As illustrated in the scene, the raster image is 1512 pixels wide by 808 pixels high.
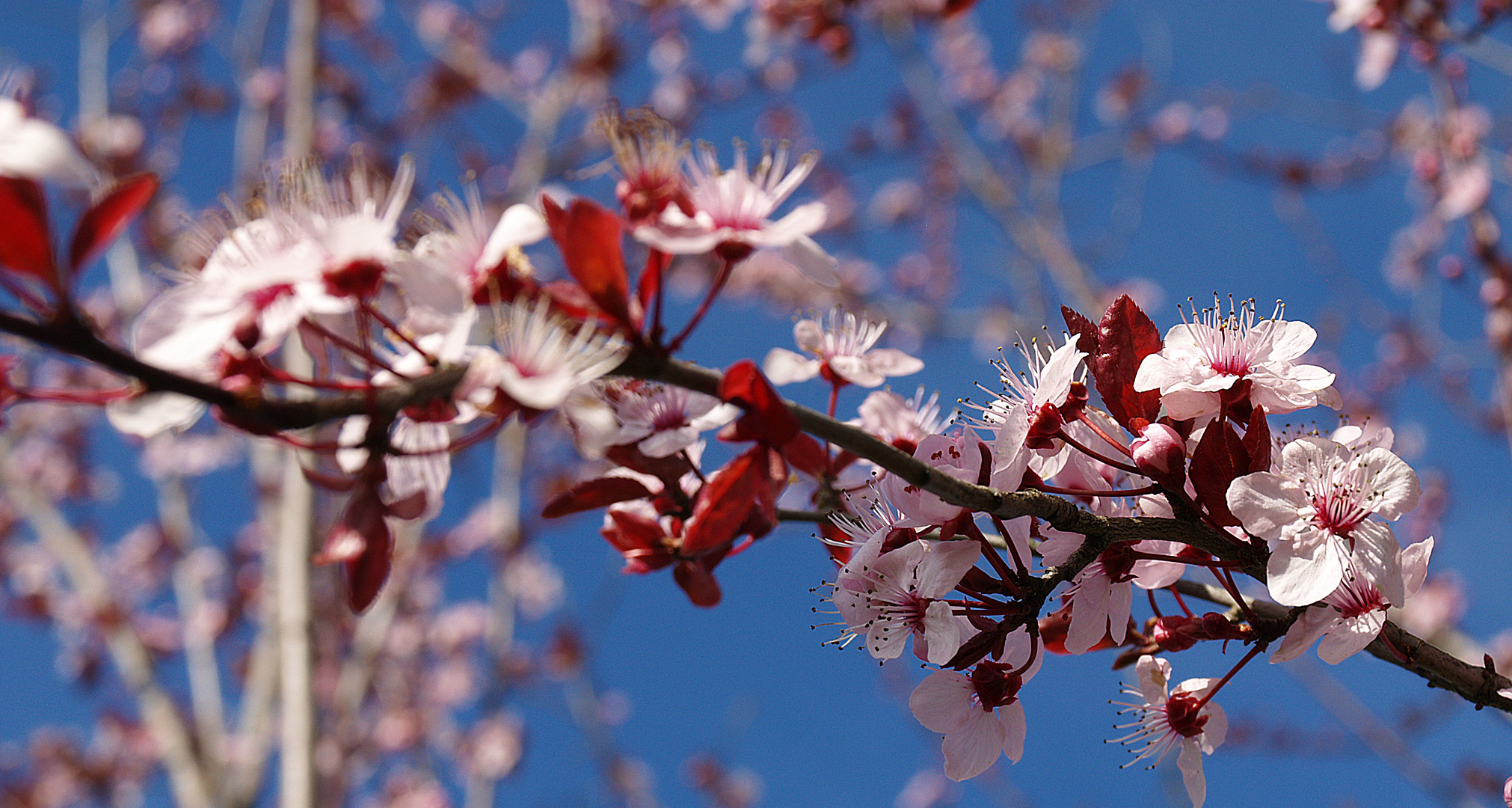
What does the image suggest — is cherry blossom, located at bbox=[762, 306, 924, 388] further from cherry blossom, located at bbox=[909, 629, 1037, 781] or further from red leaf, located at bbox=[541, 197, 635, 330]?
cherry blossom, located at bbox=[909, 629, 1037, 781]

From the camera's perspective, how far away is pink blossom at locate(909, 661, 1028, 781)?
39.2 inches

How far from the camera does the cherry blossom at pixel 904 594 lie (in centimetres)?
89

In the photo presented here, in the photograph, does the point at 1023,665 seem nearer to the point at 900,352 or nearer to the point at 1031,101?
the point at 900,352

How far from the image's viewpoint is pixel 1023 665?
0.98 m

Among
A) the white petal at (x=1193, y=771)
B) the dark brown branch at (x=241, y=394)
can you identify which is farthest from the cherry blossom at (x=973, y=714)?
the dark brown branch at (x=241, y=394)

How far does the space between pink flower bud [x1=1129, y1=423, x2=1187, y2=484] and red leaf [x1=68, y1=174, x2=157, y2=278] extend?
33.6 inches

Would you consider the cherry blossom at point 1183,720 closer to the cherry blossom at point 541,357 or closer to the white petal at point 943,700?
the white petal at point 943,700

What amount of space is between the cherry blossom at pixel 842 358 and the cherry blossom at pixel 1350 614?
18.2 inches

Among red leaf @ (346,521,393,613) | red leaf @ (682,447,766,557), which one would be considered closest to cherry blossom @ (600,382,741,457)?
red leaf @ (682,447,766,557)

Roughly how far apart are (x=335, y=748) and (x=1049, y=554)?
4.85 metres

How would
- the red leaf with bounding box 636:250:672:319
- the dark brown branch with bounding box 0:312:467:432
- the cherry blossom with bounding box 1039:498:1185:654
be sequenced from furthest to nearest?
the cherry blossom with bounding box 1039:498:1185:654, the red leaf with bounding box 636:250:672:319, the dark brown branch with bounding box 0:312:467:432

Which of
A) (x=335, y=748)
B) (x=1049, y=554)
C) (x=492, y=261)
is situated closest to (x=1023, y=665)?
(x=1049, y=554)

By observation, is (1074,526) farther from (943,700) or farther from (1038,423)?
(943,700)

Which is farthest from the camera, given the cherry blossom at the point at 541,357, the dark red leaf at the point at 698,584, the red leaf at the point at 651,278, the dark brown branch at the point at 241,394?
the dark red leaf at the point at 698,584
